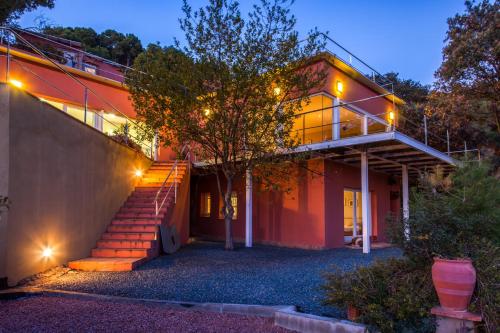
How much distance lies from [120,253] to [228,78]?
483cm

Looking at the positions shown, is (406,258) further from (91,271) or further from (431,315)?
(91,271)

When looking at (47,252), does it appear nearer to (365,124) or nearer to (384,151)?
(365,124)

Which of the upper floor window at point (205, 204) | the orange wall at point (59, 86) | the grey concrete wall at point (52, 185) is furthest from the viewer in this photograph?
the upper floor window at point (205, 204)

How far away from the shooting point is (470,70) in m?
13.9

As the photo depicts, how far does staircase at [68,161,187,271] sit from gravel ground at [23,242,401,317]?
30 centimetres

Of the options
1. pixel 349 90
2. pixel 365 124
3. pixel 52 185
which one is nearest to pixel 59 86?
pixel 52 185

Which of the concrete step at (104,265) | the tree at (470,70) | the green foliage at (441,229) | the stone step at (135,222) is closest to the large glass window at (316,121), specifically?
the tree at (470,70)

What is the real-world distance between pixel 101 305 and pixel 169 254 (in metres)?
4.70

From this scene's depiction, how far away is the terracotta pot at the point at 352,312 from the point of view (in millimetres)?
4074

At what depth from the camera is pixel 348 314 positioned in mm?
4180

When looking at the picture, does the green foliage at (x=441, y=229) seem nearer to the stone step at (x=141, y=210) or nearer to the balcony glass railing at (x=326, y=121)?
the stone step at (x=141, y=210)

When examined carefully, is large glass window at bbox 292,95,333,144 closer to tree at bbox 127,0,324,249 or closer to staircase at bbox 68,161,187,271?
tree at bbox 127,0,324,249

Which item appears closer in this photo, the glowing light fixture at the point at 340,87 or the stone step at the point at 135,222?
the stone step at the point at 135,222

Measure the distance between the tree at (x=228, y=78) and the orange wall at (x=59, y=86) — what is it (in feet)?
7.69
